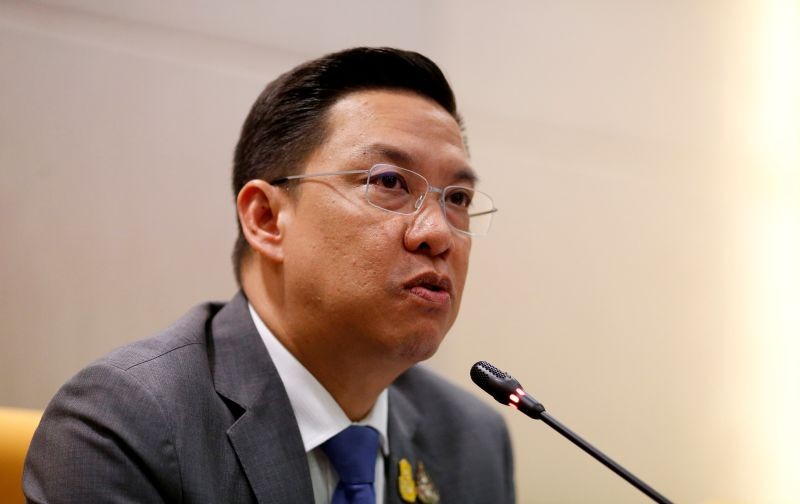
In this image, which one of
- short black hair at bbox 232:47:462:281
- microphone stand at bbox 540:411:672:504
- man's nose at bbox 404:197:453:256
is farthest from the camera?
short black hair at bbox 232:47:462:281

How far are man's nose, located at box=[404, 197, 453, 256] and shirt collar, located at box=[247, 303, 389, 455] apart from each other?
0.31 meters

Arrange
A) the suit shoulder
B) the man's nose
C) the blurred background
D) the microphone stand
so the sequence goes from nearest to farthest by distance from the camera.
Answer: the microphone stand < the suit shoulder < the man's nose < the blurred background

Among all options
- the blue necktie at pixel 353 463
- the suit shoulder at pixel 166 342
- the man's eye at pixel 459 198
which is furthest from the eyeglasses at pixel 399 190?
the blue necktie at pixel 353 463

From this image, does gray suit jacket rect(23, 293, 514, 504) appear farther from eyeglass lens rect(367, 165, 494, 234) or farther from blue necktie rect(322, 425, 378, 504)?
eyeglass lens rect(367, 165, 494, 234)

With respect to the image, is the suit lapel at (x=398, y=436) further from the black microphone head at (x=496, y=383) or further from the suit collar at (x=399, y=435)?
the black microphone head at (x=496, y=383)

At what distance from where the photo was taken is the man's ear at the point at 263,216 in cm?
133

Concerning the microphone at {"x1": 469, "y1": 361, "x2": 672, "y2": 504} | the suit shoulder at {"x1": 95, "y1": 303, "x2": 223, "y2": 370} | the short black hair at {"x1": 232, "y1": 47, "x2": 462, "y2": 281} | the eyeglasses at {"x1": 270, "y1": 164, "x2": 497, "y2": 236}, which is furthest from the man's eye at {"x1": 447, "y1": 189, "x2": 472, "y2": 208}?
the suit shoulder at {"x1": 95, "y1": 303, "x2": 223, "y2": 370}

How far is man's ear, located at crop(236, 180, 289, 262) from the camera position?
4.36 ft

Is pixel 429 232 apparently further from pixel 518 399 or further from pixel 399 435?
pixel 399 435

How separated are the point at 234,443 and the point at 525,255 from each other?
4.31 ft

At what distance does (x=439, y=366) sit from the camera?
215cm

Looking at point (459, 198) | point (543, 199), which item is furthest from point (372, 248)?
point (543, 199)

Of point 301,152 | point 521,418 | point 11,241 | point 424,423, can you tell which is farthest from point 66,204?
point 521,418

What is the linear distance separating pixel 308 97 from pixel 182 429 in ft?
2.16
